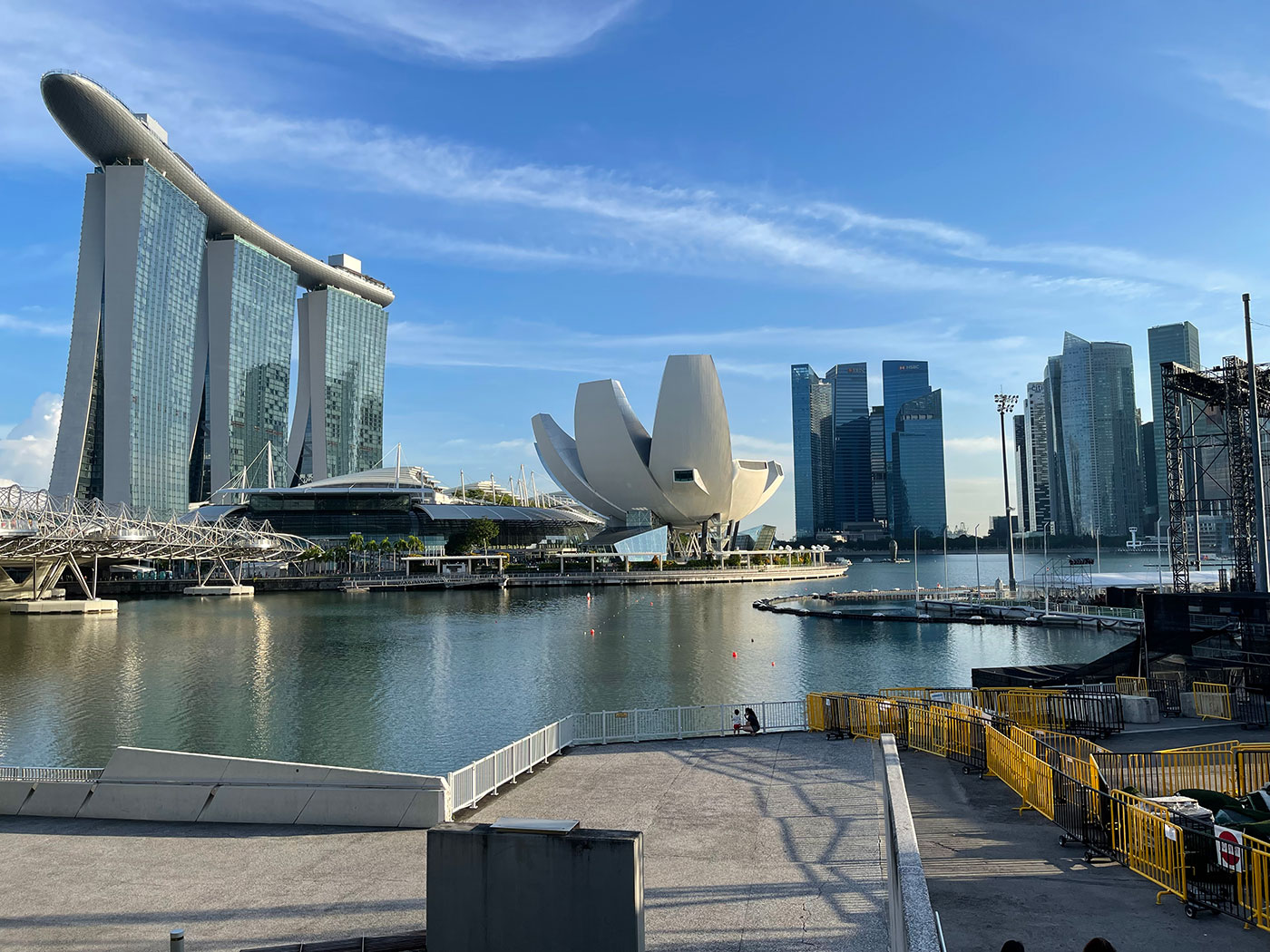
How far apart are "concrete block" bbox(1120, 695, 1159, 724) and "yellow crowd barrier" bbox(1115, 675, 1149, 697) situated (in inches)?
63.9

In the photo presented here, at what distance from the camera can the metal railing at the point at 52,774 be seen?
982cm

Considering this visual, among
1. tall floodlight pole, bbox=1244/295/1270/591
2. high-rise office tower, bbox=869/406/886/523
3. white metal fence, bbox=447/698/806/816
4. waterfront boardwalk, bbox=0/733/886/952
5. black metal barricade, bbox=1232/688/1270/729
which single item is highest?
high-rise office tower, bbox=869/406/886/523

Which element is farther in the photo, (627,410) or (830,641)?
(627,410)

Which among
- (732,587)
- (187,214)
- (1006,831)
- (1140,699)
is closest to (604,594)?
(732,587)

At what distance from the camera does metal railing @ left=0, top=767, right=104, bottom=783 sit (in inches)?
386

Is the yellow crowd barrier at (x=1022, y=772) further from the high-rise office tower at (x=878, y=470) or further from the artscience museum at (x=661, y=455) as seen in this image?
the high-rise office tower at (x=878, y=470)

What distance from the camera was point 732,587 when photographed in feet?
212

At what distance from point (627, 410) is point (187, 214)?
2019 inches

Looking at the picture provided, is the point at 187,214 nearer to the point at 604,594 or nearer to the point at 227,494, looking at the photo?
the point at 227,494

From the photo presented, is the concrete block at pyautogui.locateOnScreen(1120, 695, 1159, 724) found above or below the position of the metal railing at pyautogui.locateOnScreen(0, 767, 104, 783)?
above

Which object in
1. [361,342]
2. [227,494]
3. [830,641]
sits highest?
[361,342]

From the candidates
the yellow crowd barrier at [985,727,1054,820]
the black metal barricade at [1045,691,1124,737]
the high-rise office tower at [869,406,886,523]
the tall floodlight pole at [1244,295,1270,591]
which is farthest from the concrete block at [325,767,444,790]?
the high-rise office tower at [869,406,886,523]

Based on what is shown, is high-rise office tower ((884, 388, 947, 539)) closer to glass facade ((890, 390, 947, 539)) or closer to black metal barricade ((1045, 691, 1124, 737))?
glass facade ((890, 390, 947, 539))

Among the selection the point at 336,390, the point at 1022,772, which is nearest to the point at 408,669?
the point at 1022,772
